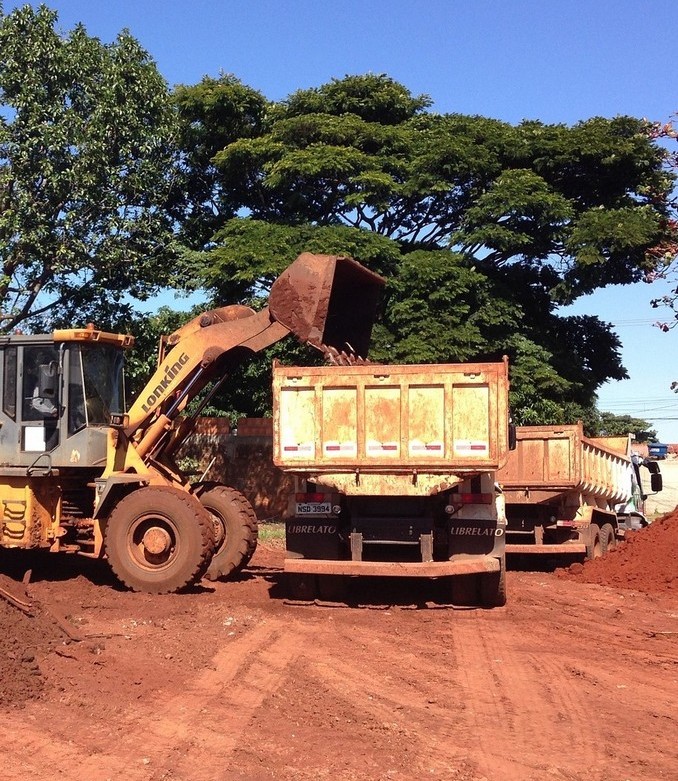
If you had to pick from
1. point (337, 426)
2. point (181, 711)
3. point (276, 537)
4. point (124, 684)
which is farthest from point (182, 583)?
point (276, 537)

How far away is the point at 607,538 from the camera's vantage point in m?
15.9

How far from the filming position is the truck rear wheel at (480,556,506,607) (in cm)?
1019

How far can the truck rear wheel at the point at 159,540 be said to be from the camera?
33.6 ft

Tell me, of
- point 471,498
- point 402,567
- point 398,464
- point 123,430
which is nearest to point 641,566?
point 471,498

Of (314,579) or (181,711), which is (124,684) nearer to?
(181,711)

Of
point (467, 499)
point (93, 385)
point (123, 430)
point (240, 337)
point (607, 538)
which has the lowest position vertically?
point (607, 538)

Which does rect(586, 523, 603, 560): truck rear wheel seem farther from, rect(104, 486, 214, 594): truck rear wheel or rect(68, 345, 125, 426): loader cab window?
rect(68, 345, 125, 426): loader cab window

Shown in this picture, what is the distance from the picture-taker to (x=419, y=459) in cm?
961

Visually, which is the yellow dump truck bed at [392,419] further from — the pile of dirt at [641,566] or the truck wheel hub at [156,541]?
the pile of dirt at [641,566]

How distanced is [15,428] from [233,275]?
8539mm

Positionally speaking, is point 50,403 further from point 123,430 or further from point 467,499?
point 467,499

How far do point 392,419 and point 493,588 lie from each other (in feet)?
7.37

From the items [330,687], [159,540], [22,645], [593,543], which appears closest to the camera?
[330,687]

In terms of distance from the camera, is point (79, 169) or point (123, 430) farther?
point (79, 169)
